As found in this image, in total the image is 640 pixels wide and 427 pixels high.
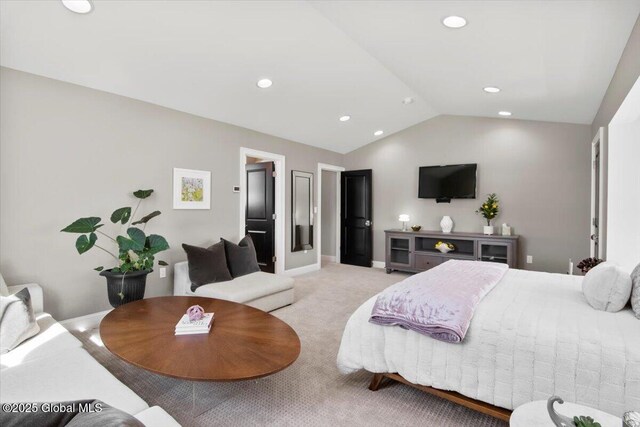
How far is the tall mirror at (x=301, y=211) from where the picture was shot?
229 inches

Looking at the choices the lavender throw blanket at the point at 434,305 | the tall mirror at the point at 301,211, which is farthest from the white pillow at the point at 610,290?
the tall mirror at the point at 301,211

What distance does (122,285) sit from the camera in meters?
3.11

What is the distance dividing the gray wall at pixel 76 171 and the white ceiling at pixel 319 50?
0.71 ft

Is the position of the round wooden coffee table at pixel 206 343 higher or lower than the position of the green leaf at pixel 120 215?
lower

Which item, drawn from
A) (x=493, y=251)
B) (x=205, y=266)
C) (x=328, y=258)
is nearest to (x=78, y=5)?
(x=205, y=266)

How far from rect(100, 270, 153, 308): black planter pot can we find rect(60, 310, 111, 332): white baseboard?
330 mm

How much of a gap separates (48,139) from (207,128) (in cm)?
171

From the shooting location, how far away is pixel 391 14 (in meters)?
2.57

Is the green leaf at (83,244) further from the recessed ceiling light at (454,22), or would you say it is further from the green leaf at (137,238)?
the recessed ceiling light at (454,22)

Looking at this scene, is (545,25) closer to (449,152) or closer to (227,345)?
(227,345)

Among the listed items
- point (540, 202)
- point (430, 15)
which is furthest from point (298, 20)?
point (540, 202)

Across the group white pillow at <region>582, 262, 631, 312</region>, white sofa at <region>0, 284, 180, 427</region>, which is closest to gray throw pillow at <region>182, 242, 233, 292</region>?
white sofa at <region>0, 284, 180, 427</region>

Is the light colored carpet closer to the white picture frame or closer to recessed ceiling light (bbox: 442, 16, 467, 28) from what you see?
the white picture frame

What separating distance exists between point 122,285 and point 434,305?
9.03 ft
